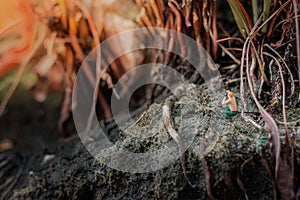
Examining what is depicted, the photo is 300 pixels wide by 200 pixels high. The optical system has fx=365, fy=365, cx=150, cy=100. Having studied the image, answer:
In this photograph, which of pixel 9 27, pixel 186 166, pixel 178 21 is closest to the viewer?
pixel 186 166

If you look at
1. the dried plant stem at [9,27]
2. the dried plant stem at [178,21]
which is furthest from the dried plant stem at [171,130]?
the dried plant stem at [9,27]

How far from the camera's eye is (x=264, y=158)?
0.63 m

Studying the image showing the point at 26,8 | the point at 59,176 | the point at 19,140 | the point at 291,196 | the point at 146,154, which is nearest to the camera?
the point at 291,196

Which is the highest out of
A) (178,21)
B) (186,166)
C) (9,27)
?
(9,27)

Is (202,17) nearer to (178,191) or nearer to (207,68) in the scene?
(207,68)

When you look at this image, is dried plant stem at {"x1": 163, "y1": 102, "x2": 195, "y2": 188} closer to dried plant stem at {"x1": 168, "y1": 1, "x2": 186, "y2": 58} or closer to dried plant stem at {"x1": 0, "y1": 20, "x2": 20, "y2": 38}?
dried plant stem at {"x1": 168, "y1": 1, "x2": 186, "y2": 58}

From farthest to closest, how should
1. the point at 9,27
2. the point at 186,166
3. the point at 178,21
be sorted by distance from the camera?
the point at 9,27 → the point at 178,21 → the point at 186,166

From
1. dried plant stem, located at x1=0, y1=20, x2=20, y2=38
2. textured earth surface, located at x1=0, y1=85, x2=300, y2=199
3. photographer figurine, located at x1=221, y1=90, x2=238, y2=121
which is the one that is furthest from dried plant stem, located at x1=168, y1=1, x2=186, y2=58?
dried plant stem, located at x1=0, y1=20, x2=20, y2=38

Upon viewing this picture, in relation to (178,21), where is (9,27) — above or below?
above

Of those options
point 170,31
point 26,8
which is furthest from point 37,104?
point 170,31

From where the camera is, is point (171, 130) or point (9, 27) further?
point (9, 27)

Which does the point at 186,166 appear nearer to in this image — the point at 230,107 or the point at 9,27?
the point at 230,107

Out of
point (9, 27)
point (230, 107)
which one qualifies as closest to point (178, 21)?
point (230, 107)

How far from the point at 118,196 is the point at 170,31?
424 millimetres
